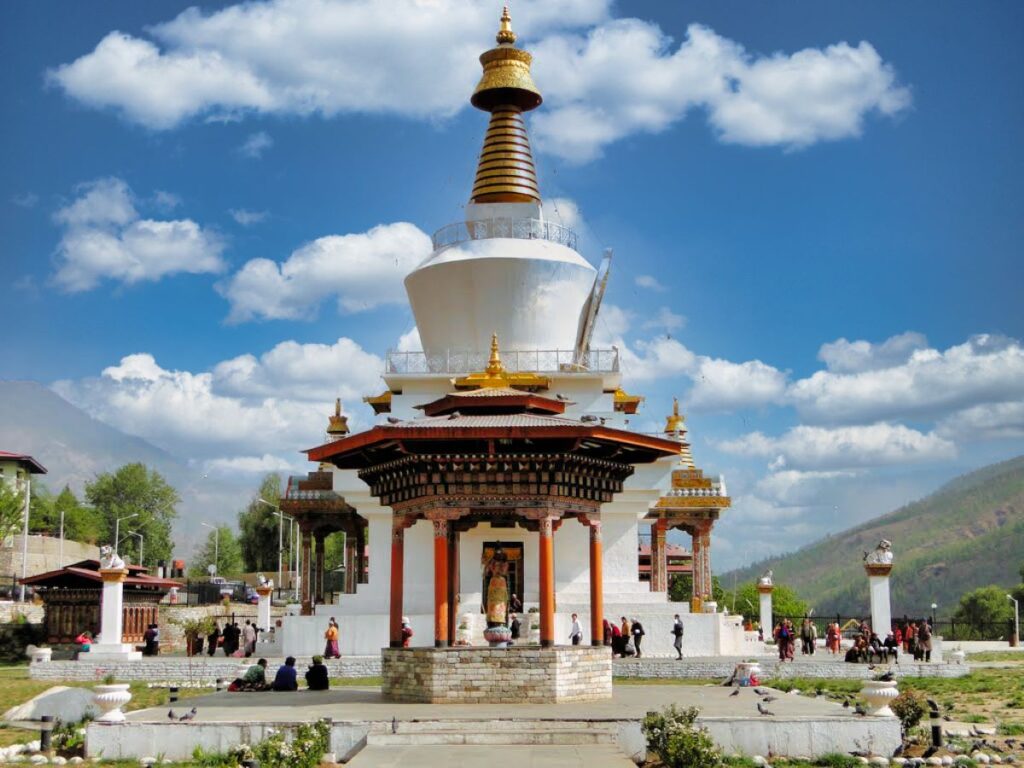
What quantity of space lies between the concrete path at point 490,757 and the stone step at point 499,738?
23cm

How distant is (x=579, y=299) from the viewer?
3825cm

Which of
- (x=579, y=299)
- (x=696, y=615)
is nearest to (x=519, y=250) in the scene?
(x=579, y=299)

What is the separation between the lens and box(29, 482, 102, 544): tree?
278ft

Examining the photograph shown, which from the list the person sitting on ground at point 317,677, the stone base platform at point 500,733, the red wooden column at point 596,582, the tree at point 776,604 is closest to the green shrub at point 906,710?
the stone base platform at point 500,733

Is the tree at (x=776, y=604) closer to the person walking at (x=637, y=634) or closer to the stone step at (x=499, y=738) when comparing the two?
the person walking at (x=637, y=634)

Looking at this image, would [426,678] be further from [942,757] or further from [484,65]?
[484,65]

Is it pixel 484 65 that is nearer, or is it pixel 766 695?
pixel 766 695

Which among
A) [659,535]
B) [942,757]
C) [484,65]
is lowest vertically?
[942,757]

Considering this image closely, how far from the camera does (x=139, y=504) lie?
9706cm

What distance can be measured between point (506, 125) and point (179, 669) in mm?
21073

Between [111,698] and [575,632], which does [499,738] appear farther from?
[575,632]

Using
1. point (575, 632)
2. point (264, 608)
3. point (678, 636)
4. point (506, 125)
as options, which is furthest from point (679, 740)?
point (506, 125)

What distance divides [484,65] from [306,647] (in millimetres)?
21083

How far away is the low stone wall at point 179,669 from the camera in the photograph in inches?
1130
